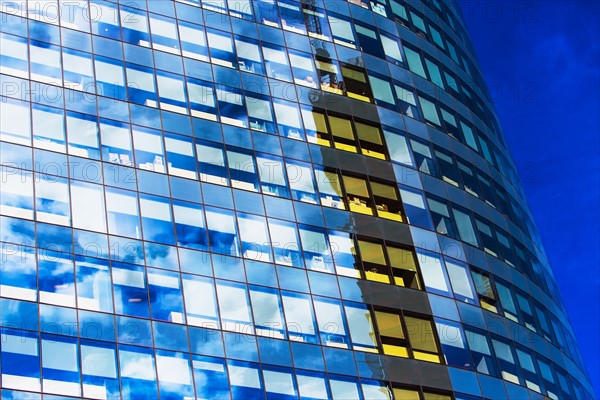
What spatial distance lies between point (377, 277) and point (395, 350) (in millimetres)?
3790

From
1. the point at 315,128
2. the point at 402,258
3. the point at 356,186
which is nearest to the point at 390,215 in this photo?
the point at 356,186

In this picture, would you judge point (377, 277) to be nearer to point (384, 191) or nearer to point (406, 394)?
point (384, 191)

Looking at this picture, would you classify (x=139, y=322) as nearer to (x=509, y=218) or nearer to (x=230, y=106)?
(x=230, y=106)

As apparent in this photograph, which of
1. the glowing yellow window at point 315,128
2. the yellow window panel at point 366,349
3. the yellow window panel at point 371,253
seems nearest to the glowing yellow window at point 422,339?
the yellow window panel at point 366,349

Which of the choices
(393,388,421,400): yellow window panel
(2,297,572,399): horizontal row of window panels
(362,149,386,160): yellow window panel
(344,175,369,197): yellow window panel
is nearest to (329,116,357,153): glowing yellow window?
(362,149,386,160): yellow window panel

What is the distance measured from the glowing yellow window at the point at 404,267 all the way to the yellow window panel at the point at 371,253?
48 cm

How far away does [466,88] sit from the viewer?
62.8 meters

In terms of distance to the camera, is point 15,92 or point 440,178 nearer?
point 15,92

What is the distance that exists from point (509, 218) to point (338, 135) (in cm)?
1214

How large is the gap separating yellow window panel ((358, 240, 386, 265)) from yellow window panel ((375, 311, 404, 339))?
2805 mm

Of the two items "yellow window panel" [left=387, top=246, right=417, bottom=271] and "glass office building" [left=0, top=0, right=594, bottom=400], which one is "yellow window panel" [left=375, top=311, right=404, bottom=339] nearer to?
"glass office building" [left=0, top=0, right=594, bottom=400]

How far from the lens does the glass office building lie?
40344mm

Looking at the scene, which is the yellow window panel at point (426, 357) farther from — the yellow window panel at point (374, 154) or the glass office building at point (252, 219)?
the yellow window panel at point (374, 154)

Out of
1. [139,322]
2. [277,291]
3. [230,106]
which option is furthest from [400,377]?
[230,106]
